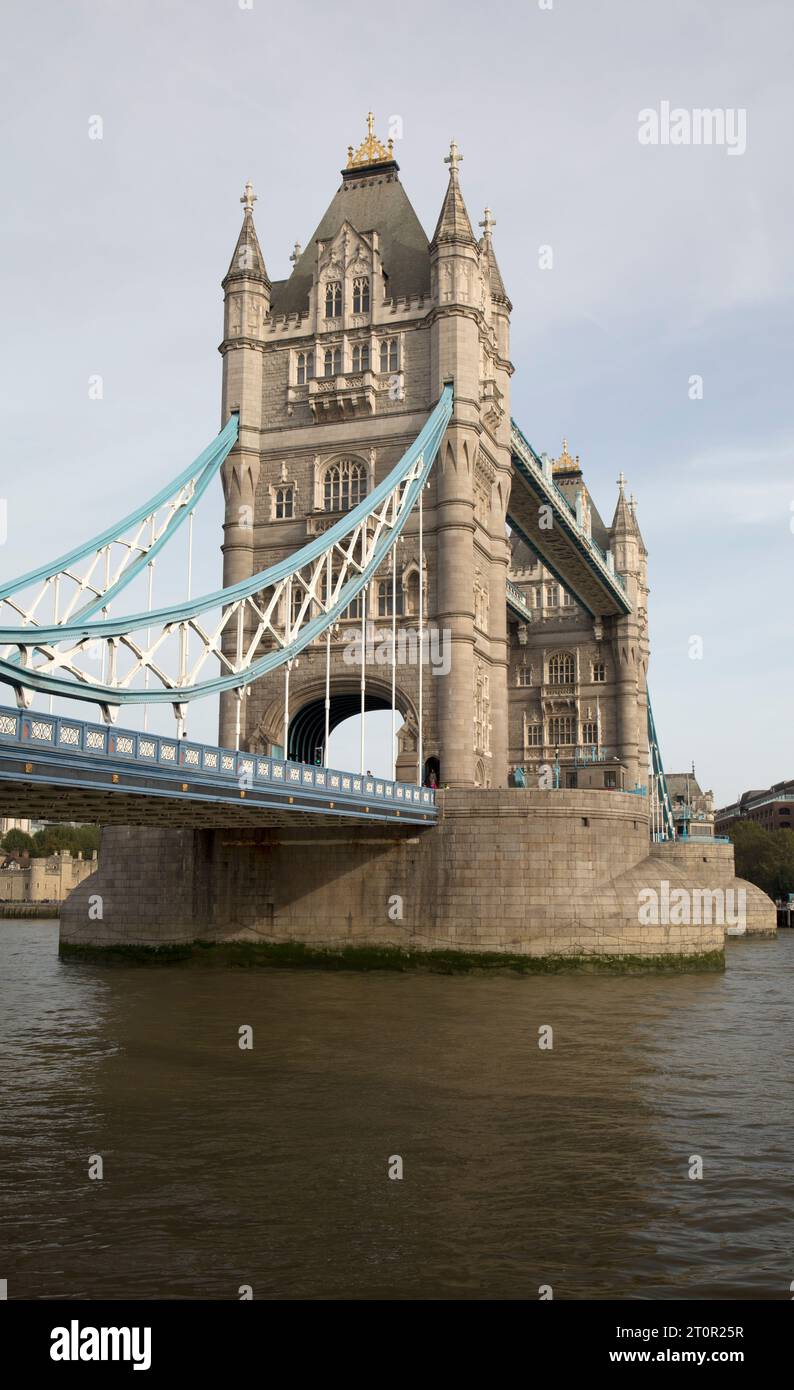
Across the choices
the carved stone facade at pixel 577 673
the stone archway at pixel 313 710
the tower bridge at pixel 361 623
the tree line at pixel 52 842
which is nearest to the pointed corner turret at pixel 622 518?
the carved stone facade at pixel 577 673

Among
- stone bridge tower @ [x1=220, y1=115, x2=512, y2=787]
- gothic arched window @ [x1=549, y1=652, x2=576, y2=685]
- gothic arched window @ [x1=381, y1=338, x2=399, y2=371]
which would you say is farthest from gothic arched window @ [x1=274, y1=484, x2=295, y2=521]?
gothic arched window @ [x1=549, y1=652, x2=576, y2=685]

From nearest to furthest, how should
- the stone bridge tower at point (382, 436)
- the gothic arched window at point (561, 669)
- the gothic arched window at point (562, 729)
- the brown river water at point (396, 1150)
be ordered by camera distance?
the brown river water at point (396, 1150), the stone bridge tower at point (382, 436), the gothic arched window at point (562, 729), the gothic arched window at point (561, 669)

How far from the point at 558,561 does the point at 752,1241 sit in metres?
49.6

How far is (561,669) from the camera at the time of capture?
220ft

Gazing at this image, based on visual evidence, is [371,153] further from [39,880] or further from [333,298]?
[39,880]

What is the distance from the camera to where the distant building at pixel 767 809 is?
114 meters

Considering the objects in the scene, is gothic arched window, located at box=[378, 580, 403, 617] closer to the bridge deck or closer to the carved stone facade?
the bridge deck

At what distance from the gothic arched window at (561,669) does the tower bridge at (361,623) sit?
56.3ft

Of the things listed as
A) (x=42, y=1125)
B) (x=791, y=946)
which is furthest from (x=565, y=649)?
(x=42, y=1125)

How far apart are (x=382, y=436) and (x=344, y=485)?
2.12 metres

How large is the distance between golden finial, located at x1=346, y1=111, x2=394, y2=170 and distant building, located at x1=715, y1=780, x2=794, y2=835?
69.8 metres

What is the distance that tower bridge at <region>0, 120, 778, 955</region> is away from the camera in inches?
1075

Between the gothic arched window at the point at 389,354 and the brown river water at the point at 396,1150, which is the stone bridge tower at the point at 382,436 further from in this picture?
the brown river water at the point at 396,1150

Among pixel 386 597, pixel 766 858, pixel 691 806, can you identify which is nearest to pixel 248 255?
pixel 386 597
